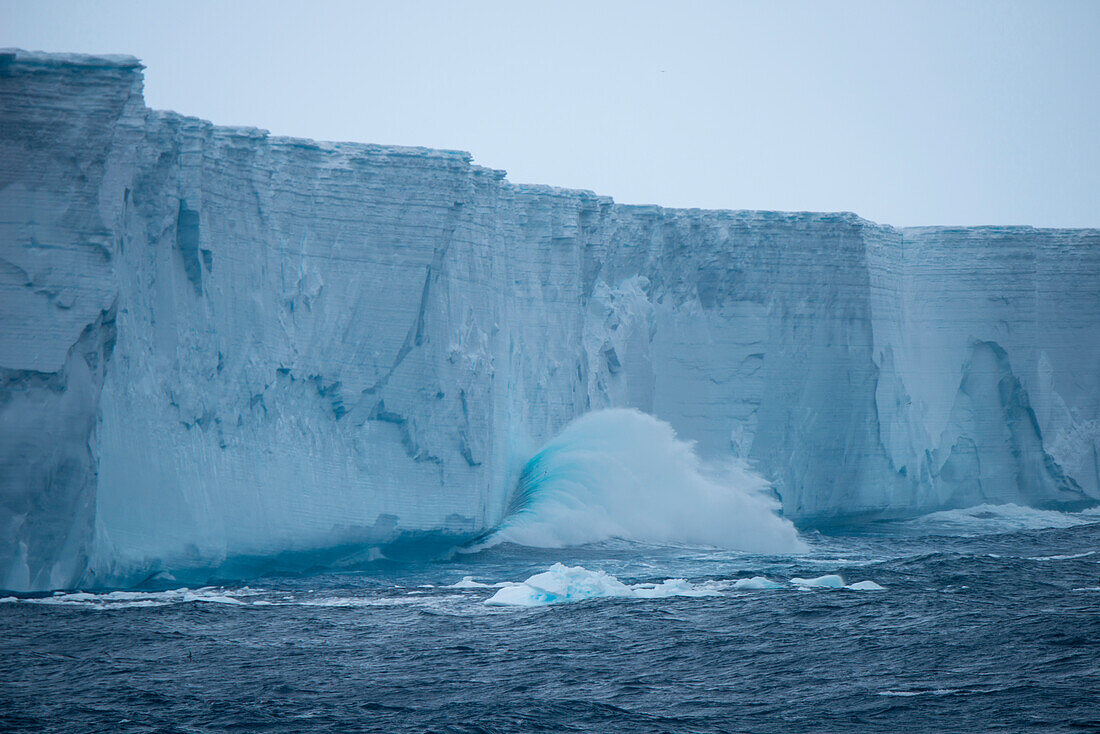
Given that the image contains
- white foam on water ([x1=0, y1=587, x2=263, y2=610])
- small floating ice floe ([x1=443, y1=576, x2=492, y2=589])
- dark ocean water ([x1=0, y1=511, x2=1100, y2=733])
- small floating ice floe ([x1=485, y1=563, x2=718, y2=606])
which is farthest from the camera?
small floating ice floe ([x1=443, y1=576, x2=492, y2=589])

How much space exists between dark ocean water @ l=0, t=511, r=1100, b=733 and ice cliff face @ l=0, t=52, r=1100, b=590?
4.61ft

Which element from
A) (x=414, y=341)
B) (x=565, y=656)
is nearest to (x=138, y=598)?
(x=565, y=656)

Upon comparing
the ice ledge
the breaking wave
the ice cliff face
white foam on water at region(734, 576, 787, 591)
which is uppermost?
the ice ledge

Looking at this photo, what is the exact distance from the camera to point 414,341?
56.4 feet

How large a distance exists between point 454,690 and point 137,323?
7029 mm

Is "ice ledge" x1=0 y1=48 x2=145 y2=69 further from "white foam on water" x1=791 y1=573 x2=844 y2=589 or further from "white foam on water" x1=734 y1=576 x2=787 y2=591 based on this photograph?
"white foam on water" x1=791 y1=573 x2=844 y2=589

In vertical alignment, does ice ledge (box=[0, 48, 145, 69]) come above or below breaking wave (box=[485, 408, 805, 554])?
above

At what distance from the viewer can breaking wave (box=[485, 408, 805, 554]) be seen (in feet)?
63.6

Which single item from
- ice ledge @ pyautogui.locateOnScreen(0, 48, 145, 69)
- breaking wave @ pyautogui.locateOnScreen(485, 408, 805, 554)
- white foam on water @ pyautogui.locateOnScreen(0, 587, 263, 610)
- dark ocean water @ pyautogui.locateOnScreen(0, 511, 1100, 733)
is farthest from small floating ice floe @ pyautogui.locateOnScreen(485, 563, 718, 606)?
ice ledge @ pyautogui.locateOnScreen(0, 48, 145, 69)

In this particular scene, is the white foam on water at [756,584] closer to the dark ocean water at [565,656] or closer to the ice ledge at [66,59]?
the dark ocean water at [565,656]

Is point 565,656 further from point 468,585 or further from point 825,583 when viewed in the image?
point 825,583

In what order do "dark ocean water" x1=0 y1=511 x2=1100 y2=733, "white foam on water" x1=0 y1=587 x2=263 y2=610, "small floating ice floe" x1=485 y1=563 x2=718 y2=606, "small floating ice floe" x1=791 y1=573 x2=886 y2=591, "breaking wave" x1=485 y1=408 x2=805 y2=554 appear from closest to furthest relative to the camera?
1. "dark ocean water" x1=0 y1=511 x2=1100 y2=733
2. "white foam on water" x1=0 y1=587 x2=263 y2=610
3. "small floating ice floe" x1=485 y1=563 x2=718 y2=606
4. "small floating ice floe" x1=791 y1=573 x2=886 y2=591
5. "breaking wave" x1=485 y1=408 x2=805 y2=554

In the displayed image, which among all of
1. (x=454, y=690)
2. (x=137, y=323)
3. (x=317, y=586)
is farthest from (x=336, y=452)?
(x=454, y=690)

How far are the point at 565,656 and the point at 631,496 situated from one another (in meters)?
9.39
